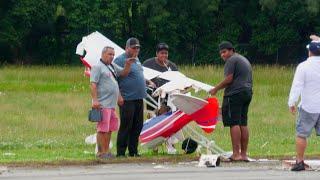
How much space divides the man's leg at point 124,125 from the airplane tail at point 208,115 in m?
1.05

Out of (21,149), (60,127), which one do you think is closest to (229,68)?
(21,149)

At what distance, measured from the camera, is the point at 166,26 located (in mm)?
64875

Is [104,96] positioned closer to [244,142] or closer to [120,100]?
[120,100]

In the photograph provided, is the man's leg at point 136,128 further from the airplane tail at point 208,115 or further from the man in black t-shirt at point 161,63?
the man in black t-shirt at point 161,63

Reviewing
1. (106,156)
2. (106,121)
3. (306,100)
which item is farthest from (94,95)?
(306,100)

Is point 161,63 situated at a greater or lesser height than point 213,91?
greater

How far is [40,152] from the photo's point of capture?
15.9 meters

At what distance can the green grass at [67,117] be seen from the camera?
16.4 meters

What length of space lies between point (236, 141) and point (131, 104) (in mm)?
1828

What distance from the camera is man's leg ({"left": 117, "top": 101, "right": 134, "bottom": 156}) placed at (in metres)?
14.5

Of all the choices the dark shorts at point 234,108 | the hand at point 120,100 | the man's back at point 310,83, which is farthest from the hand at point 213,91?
the man's back at point 310,83

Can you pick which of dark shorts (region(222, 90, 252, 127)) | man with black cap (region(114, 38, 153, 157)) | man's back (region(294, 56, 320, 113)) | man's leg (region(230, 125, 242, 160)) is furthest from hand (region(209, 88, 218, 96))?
man's back (region(294, 56, 320, 113))

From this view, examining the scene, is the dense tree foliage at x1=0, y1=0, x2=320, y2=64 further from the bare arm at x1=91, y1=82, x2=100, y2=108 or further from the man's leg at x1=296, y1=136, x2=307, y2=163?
the man's leg at x1=296, y1=136, x2=307, y2=163

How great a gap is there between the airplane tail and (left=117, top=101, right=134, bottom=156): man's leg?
1.05 metres
